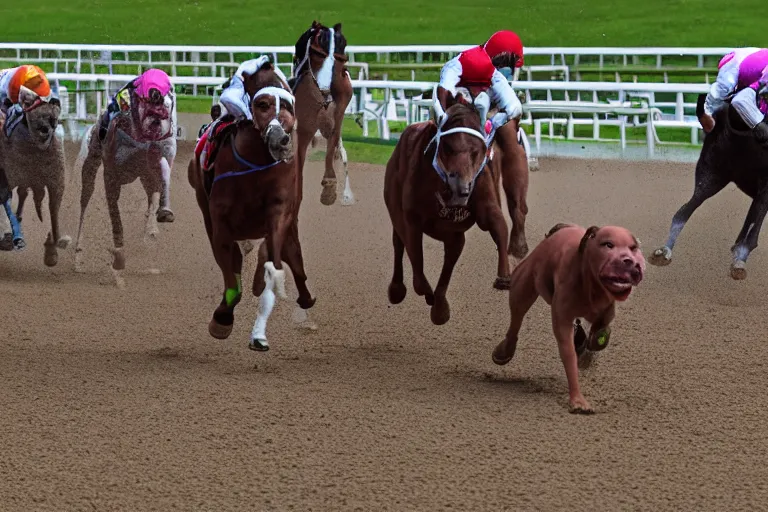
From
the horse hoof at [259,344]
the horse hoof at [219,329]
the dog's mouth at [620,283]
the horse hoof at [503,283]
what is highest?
the dog's mouth at [620,283]

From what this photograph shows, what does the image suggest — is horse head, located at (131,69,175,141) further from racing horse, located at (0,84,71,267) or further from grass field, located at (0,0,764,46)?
grass field, located at (0,0,764,46)

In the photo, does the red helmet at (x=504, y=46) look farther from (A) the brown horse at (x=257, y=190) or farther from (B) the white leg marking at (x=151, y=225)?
(B) the white leg marking at (x=151, y=225)

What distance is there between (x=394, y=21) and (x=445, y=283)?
3117cm

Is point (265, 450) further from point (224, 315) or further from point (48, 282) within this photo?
point (48, 282)

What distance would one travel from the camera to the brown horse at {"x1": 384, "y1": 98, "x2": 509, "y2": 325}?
23.2ft

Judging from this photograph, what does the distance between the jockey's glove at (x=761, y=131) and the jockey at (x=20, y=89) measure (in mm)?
5573

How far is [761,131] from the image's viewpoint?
9.29 metres

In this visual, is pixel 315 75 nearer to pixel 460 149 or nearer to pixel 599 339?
pixel 460 149

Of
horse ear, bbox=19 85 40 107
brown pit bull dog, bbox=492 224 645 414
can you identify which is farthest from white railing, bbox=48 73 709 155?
brown pit bull dog, bbox=492 224 645 414

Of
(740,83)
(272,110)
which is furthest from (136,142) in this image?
(740,83)

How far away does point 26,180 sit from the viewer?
11.4 meters

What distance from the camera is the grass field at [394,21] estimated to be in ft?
110

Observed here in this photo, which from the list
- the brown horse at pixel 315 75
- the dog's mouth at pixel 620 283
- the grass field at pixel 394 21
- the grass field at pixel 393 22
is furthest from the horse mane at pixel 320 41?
the grass field at pixel 393 22

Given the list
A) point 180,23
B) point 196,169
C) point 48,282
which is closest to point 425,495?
point 196,169
